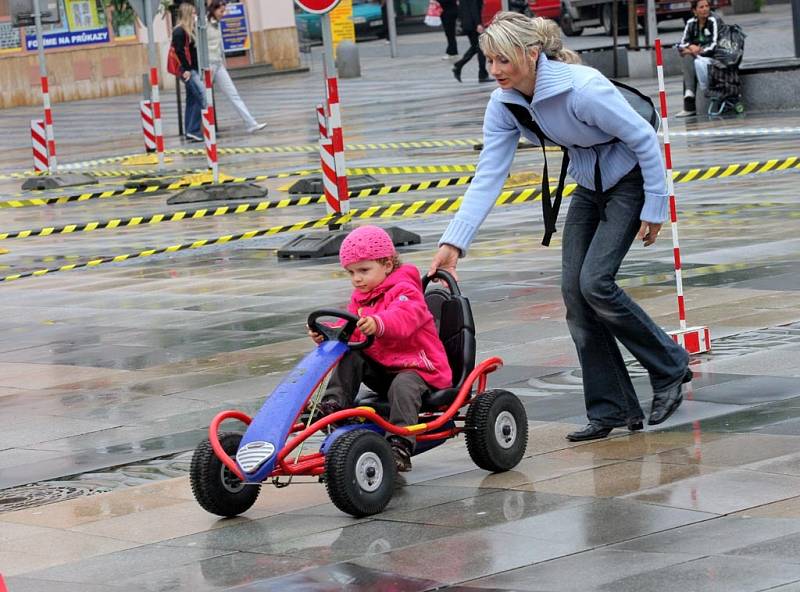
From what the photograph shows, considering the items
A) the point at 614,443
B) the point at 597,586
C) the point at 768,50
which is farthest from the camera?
the point at 768,50

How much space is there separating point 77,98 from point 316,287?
101ft

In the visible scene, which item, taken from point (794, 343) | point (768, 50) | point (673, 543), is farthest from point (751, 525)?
point (768, 50)

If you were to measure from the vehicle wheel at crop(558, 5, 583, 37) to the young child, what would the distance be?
3505 cm

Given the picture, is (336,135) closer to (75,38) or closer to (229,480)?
(229,480)

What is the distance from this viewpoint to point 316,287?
12711mm

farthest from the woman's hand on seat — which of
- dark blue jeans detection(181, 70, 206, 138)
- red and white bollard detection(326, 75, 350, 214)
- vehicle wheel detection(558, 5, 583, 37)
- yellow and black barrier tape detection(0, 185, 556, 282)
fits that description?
vehicle wheel detection(558, 5, 583, 37)

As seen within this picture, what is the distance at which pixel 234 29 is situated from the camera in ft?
143

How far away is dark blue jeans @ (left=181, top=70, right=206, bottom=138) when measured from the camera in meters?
28.4

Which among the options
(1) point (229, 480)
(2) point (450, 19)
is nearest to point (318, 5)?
(1) point (229, 480)

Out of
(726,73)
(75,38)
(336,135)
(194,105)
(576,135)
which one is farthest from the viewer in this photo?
(75,38)

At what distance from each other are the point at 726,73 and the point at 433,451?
58.9ft

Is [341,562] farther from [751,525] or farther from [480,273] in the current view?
[480,273]

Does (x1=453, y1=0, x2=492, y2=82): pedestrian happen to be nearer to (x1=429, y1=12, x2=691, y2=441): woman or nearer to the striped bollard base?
the striped bollard base

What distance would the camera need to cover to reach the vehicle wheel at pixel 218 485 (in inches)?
250
